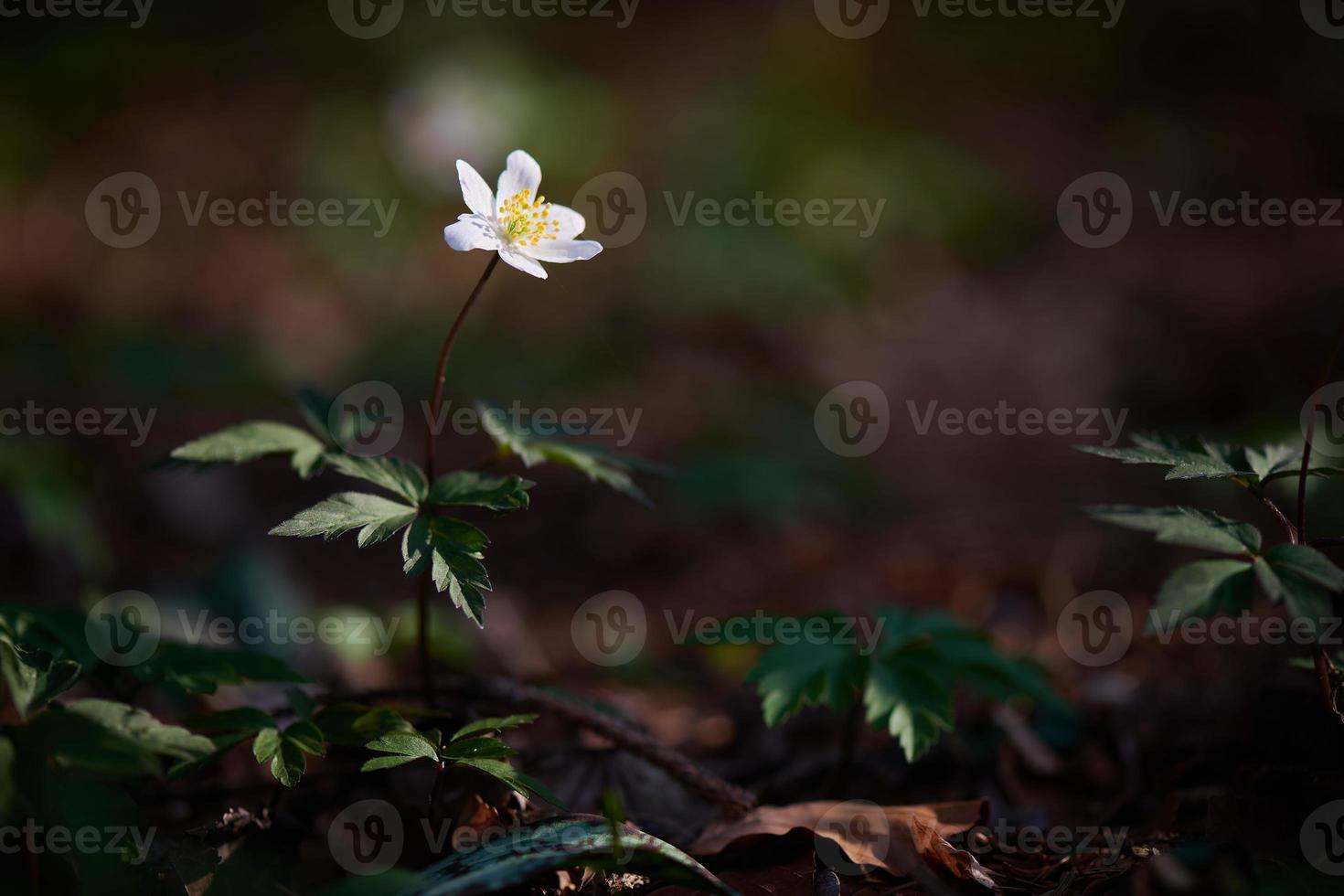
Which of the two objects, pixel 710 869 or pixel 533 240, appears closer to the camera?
pixel 710 869

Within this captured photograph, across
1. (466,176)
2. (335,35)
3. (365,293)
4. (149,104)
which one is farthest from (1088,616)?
(149,104)

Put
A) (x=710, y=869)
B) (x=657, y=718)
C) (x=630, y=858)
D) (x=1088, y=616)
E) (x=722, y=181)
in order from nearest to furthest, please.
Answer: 1. (x=630, y=858)
2. (x=710, y=869)
3. (x=657, y=718)
4. (x=1088, y=616)
5. (x=722, y=181)

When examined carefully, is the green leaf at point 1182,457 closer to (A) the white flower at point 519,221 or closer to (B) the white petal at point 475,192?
→ (A) the white flower at point 519,221

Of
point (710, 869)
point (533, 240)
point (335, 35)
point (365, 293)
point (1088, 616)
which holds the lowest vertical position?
point (710, 869)

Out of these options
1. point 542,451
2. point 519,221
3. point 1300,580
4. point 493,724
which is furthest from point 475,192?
point 1300,580

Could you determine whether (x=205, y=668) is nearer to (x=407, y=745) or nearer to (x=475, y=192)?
(x=407, y=745)

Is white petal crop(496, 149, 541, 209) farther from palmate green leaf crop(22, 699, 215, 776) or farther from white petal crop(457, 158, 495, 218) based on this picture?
palmate green leaf crop(22, 699, 215, 776)

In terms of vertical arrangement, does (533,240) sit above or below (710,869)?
above

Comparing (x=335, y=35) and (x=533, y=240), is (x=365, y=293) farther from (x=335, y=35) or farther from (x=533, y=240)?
(x=533, y=240)
